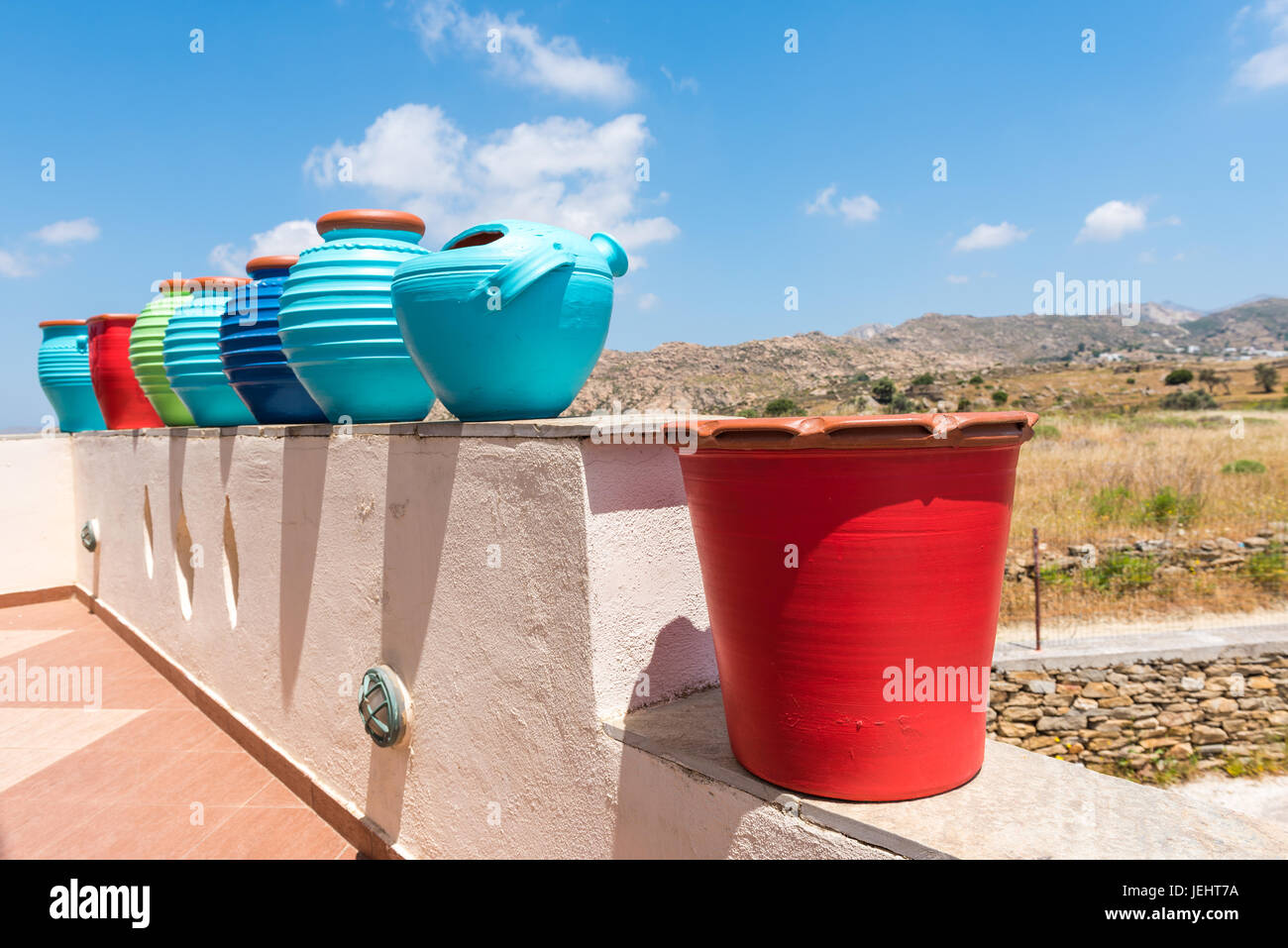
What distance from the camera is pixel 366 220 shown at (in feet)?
8.91

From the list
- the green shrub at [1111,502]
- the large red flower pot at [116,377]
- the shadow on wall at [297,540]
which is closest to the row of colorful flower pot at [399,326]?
the shadow on wall at [297,540]

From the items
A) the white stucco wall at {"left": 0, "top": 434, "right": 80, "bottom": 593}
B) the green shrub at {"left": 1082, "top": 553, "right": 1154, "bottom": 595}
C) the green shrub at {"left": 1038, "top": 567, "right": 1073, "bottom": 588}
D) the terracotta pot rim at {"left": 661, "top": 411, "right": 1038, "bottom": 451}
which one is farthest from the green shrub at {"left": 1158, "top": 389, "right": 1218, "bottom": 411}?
the terracotta pot rim at {"left": 661, "top": 411, "right": 1038, "bottom": 451}

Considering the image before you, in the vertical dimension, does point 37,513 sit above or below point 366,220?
below

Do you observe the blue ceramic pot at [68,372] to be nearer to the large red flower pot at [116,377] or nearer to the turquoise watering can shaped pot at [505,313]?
the large red flower pot at [116,377]

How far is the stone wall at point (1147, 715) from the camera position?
5.92 metres

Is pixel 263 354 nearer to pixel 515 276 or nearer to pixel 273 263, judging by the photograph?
pixel 273 263

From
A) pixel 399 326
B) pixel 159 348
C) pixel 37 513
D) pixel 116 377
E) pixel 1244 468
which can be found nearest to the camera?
pixel 399 326

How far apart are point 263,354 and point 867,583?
2.93 meters

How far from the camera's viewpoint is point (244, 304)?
3.34 meters

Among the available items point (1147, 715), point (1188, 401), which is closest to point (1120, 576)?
point (1147, 715)

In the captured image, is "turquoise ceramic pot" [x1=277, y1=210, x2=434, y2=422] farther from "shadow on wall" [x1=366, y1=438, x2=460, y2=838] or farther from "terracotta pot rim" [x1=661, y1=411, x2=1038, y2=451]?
"terracotta pot rim" [x1=661, y1=411, x2=1038, y2=451]

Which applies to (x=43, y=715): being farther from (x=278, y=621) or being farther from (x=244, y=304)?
(x=244, y=304)

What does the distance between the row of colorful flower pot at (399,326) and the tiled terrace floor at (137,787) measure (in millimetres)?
1486
